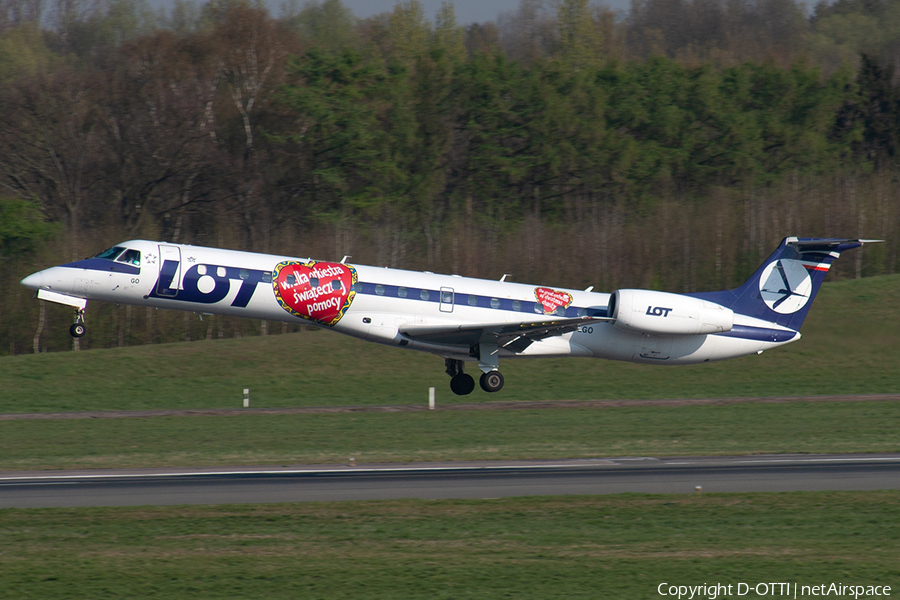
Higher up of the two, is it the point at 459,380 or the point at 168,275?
the point at 168,275

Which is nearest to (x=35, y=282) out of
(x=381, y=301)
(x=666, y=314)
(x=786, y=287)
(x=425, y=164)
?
(x=381, y=301)

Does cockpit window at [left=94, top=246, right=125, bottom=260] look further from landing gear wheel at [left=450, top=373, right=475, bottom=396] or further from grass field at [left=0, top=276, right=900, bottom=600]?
landing gear wheel at [left=450, top=373, right=475, bottom=396]

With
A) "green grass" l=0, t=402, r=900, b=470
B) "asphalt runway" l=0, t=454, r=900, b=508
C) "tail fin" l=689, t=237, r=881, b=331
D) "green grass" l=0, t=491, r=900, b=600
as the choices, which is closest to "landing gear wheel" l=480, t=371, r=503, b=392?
"green grass" l=0, t=402, r=900, b=470

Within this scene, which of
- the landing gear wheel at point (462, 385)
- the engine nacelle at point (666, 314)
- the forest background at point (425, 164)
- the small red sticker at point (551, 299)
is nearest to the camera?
the engine nacelle at point (666, 314)

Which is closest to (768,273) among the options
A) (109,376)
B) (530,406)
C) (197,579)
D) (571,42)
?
(530,406)

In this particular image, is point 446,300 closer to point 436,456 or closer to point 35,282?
point 436,456

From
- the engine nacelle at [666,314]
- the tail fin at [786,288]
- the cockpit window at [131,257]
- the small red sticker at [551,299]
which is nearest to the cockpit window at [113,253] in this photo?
the cockpit window at [131,257]

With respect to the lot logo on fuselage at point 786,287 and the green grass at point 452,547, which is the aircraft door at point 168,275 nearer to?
the green grass at point 452,547

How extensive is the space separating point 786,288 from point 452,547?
19.1 metres

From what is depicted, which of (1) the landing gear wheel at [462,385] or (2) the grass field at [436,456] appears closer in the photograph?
(2) the grass field at [436,456]

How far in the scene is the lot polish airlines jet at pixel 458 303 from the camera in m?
25.0

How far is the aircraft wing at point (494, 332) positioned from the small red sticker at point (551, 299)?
0.74 metres

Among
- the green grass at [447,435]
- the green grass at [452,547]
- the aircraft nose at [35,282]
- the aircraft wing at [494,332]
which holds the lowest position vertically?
the green grass at [452,547]

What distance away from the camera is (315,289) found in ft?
84.8
